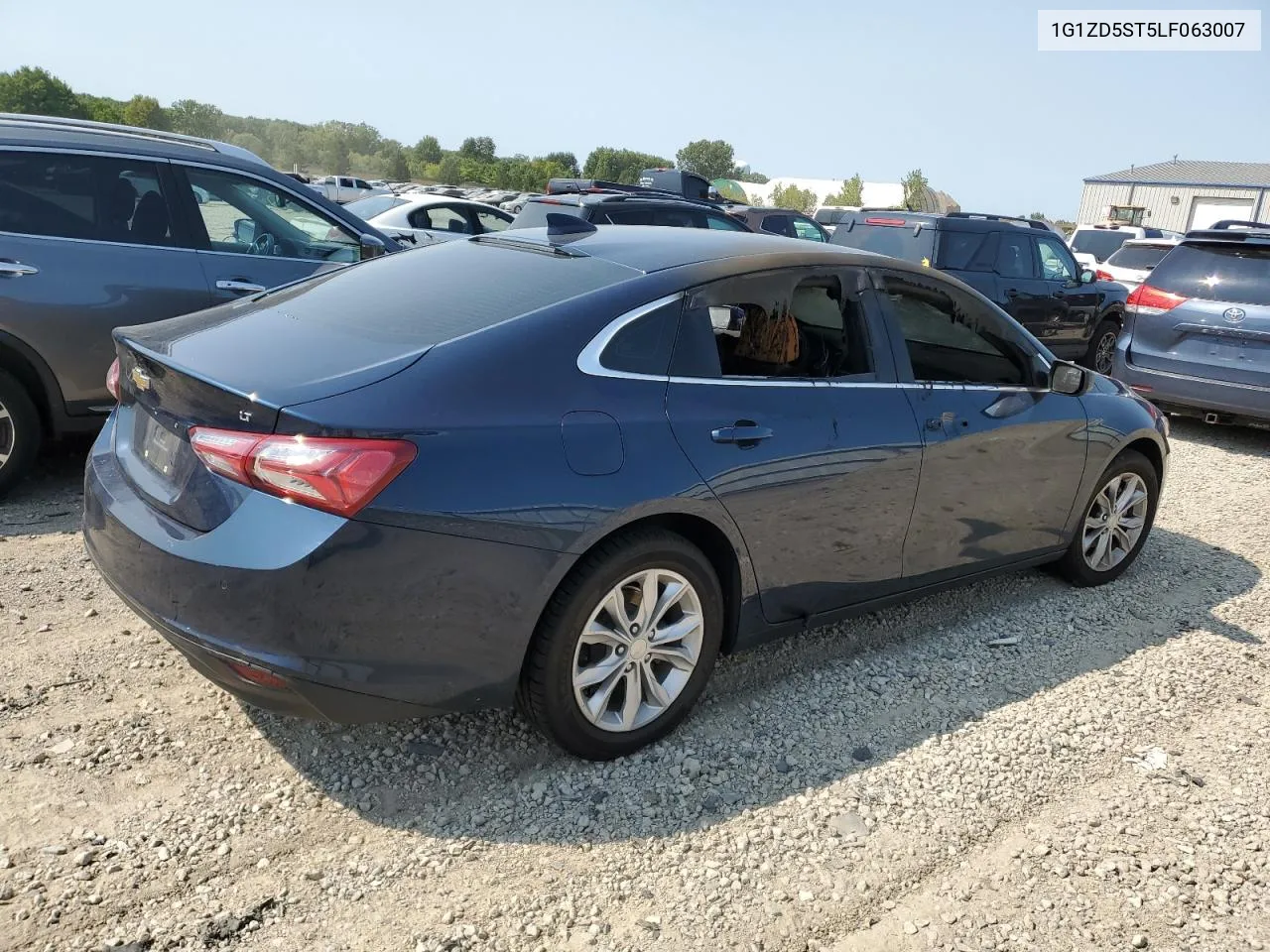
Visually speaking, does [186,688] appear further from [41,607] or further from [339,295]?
[339,295]

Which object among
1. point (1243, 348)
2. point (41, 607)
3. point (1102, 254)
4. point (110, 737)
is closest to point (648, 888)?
point (110, 737)

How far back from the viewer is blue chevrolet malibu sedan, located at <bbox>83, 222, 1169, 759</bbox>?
2629 millimetres

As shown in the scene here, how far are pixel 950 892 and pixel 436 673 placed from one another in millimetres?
1564

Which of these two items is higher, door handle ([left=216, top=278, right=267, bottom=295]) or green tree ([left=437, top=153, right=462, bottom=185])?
green tree ([left=437, top=153, right=462, bottom=185])

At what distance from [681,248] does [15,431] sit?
3.54 m

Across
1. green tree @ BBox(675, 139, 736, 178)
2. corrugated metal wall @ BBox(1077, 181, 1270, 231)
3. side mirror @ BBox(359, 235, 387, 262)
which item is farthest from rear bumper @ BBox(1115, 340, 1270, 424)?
green tree @ BBox(675, 139, 736, 178)

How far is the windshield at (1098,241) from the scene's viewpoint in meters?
22.8

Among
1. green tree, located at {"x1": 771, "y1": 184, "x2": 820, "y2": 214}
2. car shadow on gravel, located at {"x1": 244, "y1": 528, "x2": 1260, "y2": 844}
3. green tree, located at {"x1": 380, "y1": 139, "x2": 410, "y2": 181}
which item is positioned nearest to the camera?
car shadow on gravel, located at {"x1": 244, "y1": 528, "x2": 1260, "y2": 844}

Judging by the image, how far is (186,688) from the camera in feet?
11.4

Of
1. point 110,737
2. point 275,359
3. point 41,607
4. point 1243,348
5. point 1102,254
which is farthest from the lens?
point 1102,254

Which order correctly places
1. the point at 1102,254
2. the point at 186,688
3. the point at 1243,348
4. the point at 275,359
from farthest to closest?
the point at 1102,254
the point at 1243,348
the point at 186,688
the point at 275,359

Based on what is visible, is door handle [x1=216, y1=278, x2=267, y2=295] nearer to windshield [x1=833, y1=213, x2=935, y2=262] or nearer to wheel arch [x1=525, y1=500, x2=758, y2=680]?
wheel arch [x1=525, y1=500, x2=758, y2=680]

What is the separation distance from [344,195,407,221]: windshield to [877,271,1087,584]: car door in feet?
34.2

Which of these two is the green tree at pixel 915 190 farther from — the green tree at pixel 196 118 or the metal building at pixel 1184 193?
the green tree at pixel 196 118
